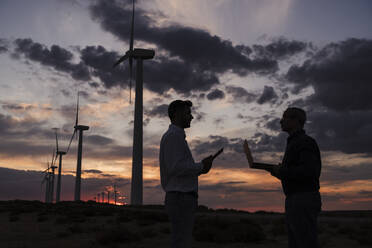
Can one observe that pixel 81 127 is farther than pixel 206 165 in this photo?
Yes

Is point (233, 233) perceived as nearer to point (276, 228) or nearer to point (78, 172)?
point (276, 228)

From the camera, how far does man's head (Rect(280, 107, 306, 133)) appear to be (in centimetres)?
526

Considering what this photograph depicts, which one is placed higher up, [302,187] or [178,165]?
[178,165]

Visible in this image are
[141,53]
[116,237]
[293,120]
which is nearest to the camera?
[293,120]

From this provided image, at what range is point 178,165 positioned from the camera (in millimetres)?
4648

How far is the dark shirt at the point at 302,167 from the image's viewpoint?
4758 millimetres

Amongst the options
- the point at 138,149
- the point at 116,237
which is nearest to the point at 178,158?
the point at 116,237

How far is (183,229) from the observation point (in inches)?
182

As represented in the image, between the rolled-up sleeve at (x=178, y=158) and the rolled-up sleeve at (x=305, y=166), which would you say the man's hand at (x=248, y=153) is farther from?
the rolled-up sleeve at (x=178, y=158)

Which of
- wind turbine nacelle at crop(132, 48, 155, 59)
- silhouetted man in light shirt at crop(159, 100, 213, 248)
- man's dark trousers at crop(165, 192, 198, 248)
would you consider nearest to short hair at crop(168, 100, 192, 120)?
silhouetted man in light shirt at crop(159, 100, 213, 248)

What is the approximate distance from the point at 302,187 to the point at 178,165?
1.68 m

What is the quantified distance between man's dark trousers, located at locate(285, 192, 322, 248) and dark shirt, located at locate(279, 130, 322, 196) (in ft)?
0.35

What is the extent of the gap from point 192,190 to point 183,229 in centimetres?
50

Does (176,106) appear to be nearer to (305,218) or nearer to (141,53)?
(305,218)
